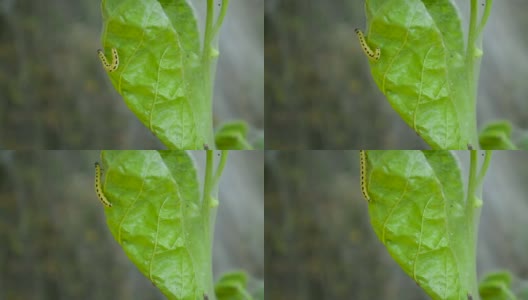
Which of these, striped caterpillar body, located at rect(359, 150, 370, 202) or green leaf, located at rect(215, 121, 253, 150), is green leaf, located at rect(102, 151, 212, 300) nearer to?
green leaf, located at rect(215, 121, 253, 150)

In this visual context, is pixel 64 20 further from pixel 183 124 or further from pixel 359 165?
pixel 359 165

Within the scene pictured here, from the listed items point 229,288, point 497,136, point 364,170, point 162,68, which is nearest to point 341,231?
point 364,170

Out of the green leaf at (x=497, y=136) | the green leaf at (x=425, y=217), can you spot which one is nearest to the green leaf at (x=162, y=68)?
the green leaf at (x=425, y=217)

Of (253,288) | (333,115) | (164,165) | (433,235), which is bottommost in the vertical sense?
Result: (253,288)

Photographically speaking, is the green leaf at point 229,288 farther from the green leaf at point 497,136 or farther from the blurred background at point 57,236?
the green leaf at point 497,136

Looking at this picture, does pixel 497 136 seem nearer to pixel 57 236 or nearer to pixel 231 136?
pixel 231 136

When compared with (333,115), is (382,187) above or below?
below

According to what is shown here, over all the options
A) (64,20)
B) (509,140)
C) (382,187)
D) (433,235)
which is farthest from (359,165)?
(64,20)
